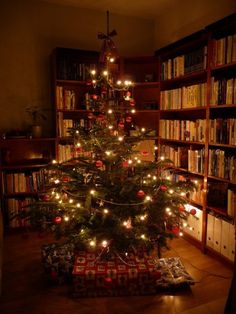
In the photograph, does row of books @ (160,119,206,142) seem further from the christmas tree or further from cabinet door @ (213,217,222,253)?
cabinet door @ (213,217,222,253)

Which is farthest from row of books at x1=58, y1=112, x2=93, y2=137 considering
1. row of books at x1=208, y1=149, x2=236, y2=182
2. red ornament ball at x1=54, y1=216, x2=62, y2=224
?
row of books at x1=208, y1=149, x2=236, y2=182

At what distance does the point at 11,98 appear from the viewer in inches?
130

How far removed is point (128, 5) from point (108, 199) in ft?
8.34

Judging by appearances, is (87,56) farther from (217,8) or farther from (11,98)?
(217,8)

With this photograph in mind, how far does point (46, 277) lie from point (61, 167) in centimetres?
94

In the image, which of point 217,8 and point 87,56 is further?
point 87,56

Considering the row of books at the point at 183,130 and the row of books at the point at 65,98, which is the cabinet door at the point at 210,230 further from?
the row of books at the point at 65,98

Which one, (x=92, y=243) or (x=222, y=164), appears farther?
(x=222, y=164)

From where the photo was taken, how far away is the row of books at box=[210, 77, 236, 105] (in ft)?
7.64

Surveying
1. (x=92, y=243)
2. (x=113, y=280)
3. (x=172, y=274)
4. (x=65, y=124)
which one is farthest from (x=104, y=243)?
(x=65, y=124)

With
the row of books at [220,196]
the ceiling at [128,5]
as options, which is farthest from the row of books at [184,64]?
the row of books at [220,196]

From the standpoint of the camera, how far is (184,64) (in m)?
2.95

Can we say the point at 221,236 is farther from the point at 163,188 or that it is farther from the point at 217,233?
the point at 163,188

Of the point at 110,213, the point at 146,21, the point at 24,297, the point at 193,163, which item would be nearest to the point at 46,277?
the point at 24,297
